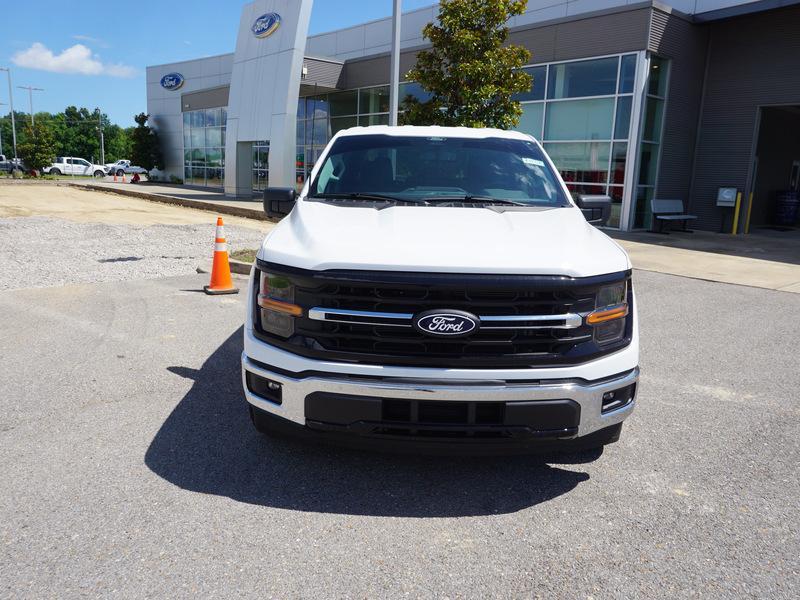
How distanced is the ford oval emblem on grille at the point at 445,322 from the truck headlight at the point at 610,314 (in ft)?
1.98

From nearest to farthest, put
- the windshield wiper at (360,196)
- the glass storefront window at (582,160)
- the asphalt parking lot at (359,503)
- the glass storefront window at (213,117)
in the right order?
the asphalt parking lot at (359,503) → the windshield wiper at (360,196) → the glass storefront window at (582,160) → the glass storefront window at (213,117)

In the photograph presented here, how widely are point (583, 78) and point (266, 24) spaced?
46.2 feet

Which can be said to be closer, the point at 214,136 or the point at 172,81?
the point at 214,136

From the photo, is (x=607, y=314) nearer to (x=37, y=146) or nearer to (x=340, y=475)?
(x=340, y=475)

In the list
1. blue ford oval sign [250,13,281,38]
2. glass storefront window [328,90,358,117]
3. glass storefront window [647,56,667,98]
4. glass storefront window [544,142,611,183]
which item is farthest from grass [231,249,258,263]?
glass storefront window [328,90,358,117]

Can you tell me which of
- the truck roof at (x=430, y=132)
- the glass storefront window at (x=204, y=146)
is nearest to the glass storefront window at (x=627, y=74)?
the truck roof at (x=430, y=132)

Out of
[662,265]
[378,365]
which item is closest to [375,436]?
[378,365]

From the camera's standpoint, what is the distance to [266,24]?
25.6m

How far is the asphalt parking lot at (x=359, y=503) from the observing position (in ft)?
8.20

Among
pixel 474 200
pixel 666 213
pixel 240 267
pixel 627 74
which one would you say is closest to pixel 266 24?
pixel 627 74

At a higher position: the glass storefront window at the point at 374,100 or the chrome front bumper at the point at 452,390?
the glass storefront window at the point at 374,100

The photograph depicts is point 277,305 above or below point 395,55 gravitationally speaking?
below

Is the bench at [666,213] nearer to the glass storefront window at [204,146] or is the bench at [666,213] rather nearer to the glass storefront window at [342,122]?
the glass storefront window at [342,122]

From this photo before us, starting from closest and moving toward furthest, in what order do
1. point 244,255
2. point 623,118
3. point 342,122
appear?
1. point 244,255
2. point 623,118
3. point 342,122
